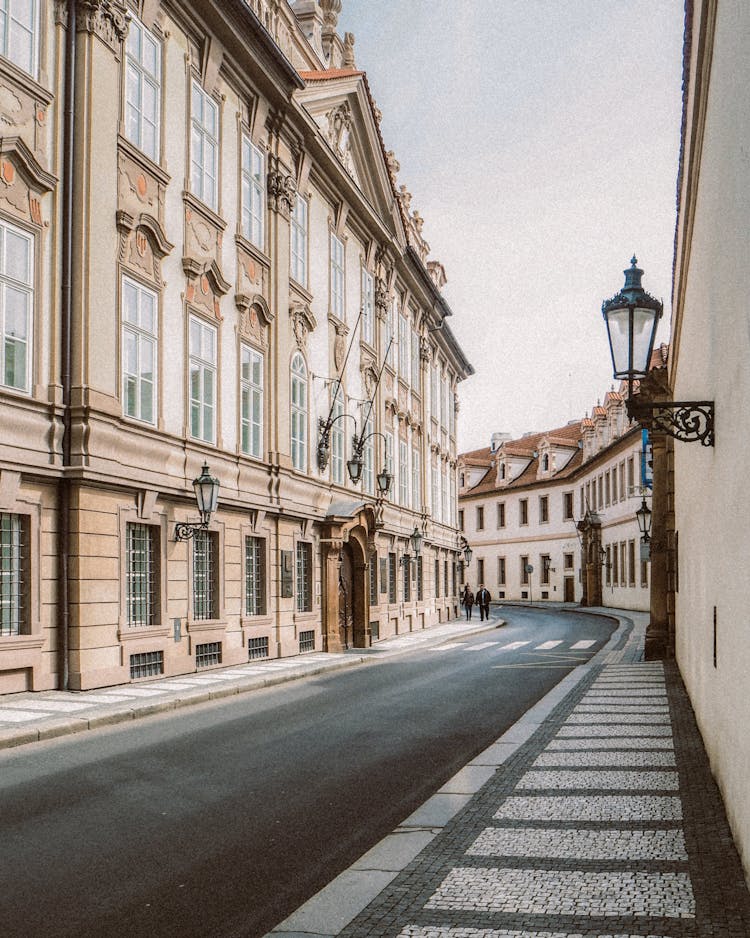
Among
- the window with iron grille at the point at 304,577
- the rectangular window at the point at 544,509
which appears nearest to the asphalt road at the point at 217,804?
the window with iron grille at the point at 304,577

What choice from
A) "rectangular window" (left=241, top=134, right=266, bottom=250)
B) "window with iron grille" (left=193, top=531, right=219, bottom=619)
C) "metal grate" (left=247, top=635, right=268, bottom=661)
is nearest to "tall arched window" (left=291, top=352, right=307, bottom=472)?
"rectangular window" (left=241, top=134, right=266, bottom=250)

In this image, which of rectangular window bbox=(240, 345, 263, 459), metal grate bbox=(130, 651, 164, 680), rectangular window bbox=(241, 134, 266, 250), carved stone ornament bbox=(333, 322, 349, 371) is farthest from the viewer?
carved stone ornament bbox=(333, 322, 349, 371)

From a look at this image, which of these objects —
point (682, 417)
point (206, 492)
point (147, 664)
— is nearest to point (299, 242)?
point (206, 492)

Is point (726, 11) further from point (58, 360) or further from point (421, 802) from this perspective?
point (58, 360)

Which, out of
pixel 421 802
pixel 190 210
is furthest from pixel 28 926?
pixel 190 210

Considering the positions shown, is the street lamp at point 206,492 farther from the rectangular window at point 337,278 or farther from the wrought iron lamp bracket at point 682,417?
the rectangular window at point 337,278

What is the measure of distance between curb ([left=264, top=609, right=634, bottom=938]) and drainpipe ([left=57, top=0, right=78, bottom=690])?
731cm

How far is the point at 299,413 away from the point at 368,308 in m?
8.71

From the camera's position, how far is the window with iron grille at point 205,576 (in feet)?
65.0

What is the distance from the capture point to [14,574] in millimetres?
14672

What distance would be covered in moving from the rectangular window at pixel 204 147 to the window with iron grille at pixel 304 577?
8.82m

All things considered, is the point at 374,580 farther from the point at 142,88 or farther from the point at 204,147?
the point at 142,88

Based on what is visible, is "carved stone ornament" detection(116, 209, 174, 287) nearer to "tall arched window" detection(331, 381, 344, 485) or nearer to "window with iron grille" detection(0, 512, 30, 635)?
"window with iron grille" detection(0, 512, 30, 635)

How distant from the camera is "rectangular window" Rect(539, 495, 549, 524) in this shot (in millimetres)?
72375
